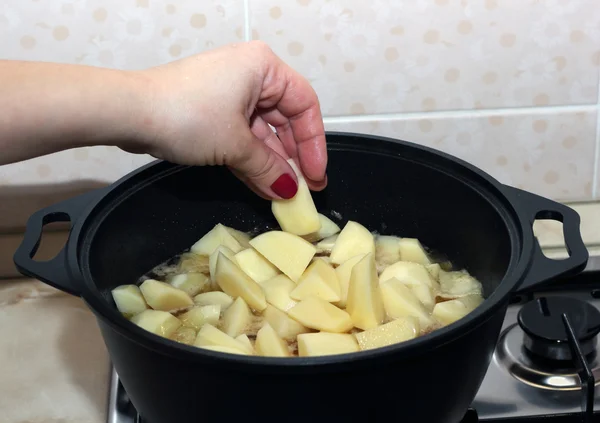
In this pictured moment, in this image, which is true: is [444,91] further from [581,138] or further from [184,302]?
[184,302]

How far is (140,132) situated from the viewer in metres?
0.64

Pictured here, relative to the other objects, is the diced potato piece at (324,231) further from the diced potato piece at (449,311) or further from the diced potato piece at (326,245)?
the diced potato piece at (449,311)

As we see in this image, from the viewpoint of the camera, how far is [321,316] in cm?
70

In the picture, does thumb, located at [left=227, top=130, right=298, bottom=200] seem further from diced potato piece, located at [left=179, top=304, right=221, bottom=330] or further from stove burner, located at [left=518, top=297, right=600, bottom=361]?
stove burner, located at [left=518, top=297, right=600, bottom=361]

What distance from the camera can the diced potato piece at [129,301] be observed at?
2.50 feet

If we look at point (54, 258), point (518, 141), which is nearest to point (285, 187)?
point (54, 258)

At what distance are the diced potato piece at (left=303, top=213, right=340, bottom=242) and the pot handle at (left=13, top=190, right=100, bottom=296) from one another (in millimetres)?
273

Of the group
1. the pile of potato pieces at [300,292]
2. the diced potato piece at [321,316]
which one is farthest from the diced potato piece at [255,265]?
the diced potato piece at [321,316]

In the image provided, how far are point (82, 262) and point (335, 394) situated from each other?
27 centimetres

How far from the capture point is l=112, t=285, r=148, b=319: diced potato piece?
76 centimetres

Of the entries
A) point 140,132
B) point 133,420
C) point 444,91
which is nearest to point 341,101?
point 444,91

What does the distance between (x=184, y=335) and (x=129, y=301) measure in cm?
8

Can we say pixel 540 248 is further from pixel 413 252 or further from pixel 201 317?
pixel 201 317

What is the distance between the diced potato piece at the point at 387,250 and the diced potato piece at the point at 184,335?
9.9 inches
